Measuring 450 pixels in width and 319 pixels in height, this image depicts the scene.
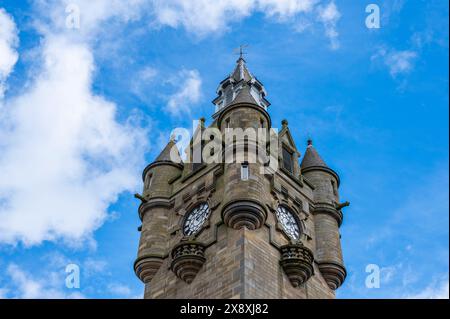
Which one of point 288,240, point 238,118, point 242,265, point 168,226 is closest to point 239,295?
point 242,265

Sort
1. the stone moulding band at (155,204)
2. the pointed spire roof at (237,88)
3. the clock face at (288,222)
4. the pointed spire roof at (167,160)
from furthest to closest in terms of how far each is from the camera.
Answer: the pointed spire roof at (237,88) < the pointed spire roof at (167,160) < the stone moulding band at (155,204) < the clock face at (288,222)

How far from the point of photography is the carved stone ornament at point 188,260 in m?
30.8

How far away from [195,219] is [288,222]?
5.03 m

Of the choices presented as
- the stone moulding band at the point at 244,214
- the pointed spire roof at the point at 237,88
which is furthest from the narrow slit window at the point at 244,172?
the pointed spire roof at the point at 237,88

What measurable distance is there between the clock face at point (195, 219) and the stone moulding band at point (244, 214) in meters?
3.30

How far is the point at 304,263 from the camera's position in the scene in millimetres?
30609

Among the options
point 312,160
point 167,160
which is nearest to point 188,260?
point 167,160

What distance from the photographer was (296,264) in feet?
100

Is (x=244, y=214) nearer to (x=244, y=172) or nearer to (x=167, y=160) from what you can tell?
(x=244, y=172)

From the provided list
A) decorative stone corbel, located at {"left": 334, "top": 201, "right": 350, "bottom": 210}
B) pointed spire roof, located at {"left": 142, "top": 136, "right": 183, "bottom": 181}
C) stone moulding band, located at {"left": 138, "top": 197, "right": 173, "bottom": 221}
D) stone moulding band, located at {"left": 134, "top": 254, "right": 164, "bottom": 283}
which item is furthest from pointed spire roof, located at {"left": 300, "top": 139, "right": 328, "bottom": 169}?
stone moulding band, located at {"left": 134, "top": 254, "right": 164, "bottom": 283}

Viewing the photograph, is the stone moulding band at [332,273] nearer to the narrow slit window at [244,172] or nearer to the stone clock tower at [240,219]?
the stone clock tower at [240,219]
